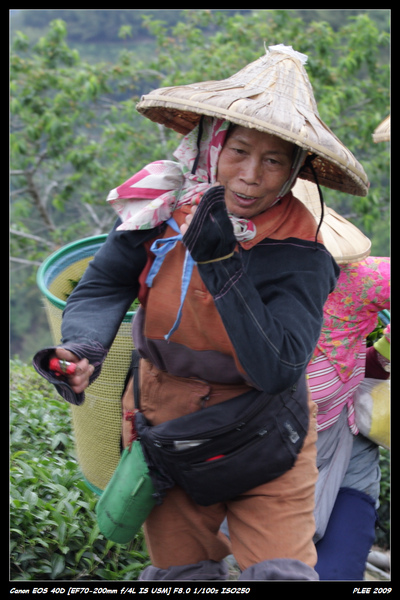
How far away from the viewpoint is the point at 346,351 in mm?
3051

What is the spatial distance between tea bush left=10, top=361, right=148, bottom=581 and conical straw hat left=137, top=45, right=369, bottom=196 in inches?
69.4

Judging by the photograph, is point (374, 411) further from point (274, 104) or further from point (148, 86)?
point (148, 86)

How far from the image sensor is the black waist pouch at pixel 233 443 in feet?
6.57

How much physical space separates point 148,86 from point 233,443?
8.98 meters

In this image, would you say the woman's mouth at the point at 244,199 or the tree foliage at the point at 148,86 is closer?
the woman's mouth at the point at 244,199

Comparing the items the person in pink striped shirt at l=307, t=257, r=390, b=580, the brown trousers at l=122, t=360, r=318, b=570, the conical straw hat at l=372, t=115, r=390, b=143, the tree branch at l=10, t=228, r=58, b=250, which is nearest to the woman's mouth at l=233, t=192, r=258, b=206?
the brown trousers at l=122, t=360, r=318, b=570

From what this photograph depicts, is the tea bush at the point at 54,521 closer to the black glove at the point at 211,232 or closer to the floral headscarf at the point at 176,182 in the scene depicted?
the floral headscarf at the point at 176,182

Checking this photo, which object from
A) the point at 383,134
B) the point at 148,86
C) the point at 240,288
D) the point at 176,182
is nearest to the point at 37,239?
the point at 148,86

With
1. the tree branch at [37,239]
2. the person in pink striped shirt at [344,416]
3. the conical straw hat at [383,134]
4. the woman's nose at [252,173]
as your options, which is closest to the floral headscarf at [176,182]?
the woman's nose at [252,173]

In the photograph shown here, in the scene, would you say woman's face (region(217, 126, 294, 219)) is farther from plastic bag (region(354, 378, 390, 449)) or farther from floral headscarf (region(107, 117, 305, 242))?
plastic bag (region(354, 378, 390, 449))

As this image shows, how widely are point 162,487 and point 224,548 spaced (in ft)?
1.17

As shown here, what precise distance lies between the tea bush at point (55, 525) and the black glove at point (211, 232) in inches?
65.3
